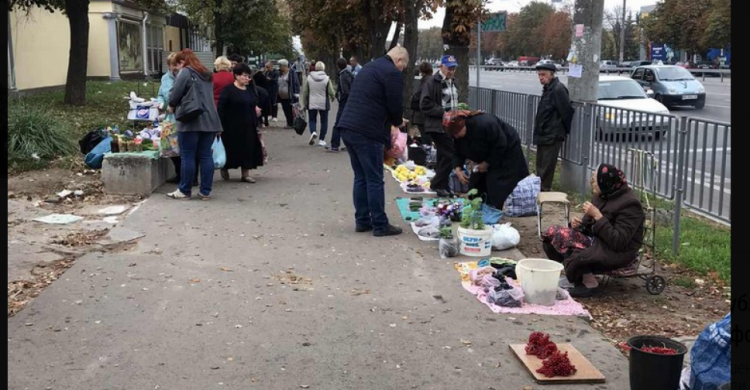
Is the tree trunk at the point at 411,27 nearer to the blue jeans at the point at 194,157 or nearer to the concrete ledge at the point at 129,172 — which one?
the blue jeans at the point at 194,157

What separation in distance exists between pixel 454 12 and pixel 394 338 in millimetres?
12212

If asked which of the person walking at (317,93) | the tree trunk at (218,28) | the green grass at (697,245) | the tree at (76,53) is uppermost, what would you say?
the tree trunk at (218,28)

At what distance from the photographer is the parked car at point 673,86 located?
2395 centimetres

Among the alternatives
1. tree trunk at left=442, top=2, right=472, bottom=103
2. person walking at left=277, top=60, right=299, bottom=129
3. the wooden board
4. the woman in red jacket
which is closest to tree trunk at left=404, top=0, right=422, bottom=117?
tree trunk at left=442, top=2, right=472, bottom=103

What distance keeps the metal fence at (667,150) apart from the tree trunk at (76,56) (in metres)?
14.2

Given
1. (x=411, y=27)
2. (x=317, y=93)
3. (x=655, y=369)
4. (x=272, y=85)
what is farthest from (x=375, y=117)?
(x=272, y=85)

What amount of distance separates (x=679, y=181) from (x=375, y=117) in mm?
2953

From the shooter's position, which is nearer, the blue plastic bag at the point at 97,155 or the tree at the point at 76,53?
the blue plastic bag at the point at 97,155

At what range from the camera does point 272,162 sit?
43.1ft

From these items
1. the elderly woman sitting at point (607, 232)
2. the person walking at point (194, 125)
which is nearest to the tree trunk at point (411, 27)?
the person walking at point (194, 125)

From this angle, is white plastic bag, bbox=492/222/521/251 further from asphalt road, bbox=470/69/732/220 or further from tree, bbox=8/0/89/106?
tree, bbox=8/0/89/106

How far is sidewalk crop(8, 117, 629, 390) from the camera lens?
4250mm

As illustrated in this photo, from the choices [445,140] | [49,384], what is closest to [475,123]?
[445,140]

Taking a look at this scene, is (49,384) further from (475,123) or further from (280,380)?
(475,123)
